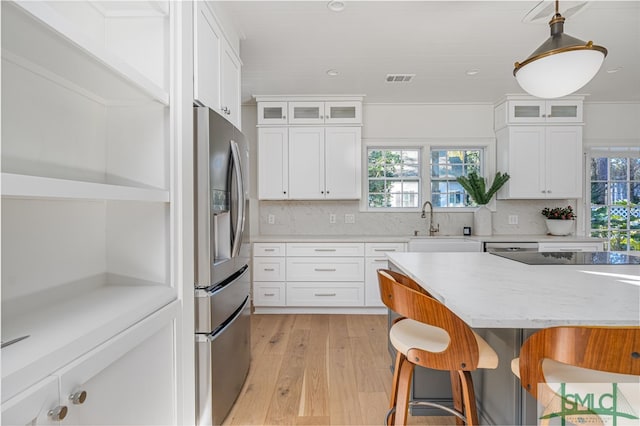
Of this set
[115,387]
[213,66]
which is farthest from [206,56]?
[115,387]

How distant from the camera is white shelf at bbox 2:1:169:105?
795mm

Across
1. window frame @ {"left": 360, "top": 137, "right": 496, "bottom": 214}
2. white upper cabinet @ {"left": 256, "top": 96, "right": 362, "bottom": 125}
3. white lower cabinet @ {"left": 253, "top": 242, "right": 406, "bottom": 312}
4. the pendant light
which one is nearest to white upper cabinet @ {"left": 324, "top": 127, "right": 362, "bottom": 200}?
white upper cabinet @ {"left": 256, "top": 96, "right": 362, "bottom": 125}

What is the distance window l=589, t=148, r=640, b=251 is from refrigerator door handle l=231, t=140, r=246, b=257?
458 centimetres

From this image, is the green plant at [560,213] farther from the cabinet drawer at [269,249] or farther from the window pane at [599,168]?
the cabinet drawer at [269,249]

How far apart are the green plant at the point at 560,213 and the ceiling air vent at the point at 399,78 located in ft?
8.00

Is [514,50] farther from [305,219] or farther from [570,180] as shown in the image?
[305,219]

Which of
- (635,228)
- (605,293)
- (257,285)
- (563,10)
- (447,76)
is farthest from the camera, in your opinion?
(635,228)

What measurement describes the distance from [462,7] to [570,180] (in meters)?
2.86

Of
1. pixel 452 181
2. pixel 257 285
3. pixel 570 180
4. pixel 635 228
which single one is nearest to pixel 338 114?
pixel 452 181

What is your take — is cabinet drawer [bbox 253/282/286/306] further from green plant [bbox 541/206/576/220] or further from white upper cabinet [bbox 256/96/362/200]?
green plant [bbox 541/206/576/220]

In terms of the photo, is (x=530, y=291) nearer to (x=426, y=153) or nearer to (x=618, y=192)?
(x=426, y=153)

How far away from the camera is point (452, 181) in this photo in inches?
174

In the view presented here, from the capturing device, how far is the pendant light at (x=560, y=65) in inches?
60.7

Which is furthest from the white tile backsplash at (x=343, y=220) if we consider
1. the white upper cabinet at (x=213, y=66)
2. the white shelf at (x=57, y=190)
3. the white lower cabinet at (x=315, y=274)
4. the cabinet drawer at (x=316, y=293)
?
the white shelf at (x=57, y=190)
